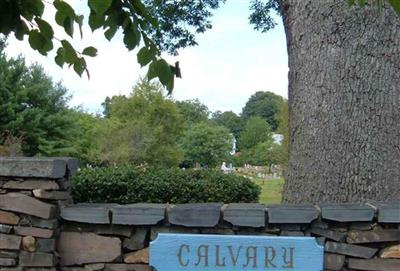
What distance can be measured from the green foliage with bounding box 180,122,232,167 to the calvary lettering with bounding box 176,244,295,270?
4759 cm

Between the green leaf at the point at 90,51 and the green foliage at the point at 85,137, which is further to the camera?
the green foliage at the point at 85,137

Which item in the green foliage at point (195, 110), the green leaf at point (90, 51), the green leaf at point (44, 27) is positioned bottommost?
the green leaf at point (90, 51)

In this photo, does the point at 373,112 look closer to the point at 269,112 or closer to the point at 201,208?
the point at 201,208

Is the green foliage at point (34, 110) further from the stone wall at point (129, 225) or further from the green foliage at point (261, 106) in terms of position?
the green foliage at point (261, 106)

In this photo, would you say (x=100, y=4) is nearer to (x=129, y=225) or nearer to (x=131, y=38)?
(x=131, y=38)

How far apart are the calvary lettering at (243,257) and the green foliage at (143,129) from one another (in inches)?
1157

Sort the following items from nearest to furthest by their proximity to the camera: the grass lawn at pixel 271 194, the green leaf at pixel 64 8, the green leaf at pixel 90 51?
the green leaf at pixel 64 8 → the green leaf at pixel 90 51 → the grass lawn at pixel 271 194

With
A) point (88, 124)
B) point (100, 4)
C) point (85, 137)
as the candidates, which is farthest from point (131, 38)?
point (88, 124)

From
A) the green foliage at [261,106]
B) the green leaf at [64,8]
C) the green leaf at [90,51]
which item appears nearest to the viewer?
the green leaf at [64,8]

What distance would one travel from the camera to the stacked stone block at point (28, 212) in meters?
3.41

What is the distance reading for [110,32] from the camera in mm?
2383

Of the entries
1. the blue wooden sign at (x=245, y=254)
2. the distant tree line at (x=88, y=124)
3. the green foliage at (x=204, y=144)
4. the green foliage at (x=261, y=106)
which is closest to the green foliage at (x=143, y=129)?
the distant tree line at (x=88, y=124)

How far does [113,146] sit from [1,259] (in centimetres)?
3136

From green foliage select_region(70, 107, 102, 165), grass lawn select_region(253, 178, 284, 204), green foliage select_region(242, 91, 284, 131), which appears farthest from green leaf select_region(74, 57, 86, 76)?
green foliage select_region(242, 91, 284, 131)
